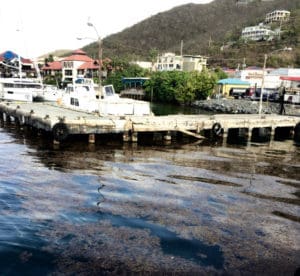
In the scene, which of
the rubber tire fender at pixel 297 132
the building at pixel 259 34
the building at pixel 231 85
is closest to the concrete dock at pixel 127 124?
the rubber tire fender at pixel 297 132

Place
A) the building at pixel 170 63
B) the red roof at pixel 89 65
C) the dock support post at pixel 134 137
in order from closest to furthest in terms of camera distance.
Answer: the dock support post at pixel 134 137, the building at pixel 170 63, the red roof at pixel 89 65

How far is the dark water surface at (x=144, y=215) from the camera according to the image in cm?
880

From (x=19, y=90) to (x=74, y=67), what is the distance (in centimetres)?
5997

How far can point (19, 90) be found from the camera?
46.7 m

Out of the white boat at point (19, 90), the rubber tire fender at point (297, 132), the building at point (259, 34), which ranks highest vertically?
the building at point (259, 34)

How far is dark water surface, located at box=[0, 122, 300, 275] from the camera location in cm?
880

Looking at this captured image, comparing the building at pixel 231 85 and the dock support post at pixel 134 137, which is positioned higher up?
the building at pixel 231 85

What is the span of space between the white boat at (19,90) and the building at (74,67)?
5394 cm

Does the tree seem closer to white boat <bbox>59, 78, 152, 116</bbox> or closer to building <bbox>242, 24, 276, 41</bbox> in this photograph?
white boat <bbox>59, 78, 152, 116</bbox>

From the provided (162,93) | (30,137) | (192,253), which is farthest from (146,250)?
(162,93)

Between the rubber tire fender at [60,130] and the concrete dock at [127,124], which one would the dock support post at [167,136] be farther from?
the rubber tire fender at [60,130]

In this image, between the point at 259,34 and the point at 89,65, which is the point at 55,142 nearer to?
the point at 89,65

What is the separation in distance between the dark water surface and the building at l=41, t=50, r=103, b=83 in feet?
287

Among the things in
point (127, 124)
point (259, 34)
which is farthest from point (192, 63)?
point (259, 34)
